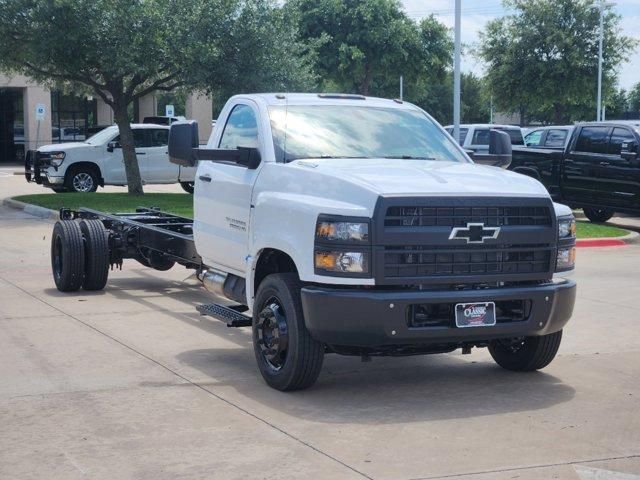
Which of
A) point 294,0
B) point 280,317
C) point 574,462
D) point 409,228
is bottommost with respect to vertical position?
point 574,462

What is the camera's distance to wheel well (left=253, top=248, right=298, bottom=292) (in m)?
7.54

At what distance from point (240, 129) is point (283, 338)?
7.27ft

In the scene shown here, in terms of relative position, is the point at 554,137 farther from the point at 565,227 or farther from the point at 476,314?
the point at 476,314

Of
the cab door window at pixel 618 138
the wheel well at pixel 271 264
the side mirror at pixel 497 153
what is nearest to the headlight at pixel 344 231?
the wheel well at pixel 271 264

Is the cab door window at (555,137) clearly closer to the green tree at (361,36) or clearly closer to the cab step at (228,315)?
the cab step at (228,315)

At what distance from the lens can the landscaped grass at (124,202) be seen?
778 inches

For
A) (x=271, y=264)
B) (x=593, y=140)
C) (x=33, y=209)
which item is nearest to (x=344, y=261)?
(x=271, y=264)

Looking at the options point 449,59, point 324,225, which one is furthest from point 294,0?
point 449,59

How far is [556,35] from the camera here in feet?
145

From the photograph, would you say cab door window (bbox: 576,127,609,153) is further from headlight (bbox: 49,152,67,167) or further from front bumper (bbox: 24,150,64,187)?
front bumper (bbox: 24,150,64,187)

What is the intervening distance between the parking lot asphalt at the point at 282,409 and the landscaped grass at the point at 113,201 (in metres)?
11.5

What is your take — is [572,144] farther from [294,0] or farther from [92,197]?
[92,197]

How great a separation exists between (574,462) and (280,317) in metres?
2.27

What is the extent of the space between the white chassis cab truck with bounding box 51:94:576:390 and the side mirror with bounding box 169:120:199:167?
1 centimetres
